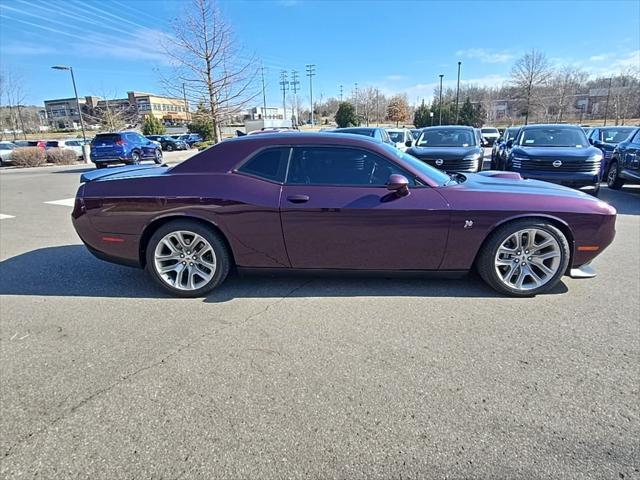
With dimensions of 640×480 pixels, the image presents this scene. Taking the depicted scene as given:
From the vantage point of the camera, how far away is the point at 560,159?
7.78 metres

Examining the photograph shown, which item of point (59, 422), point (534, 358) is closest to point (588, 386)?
point (534, 358)

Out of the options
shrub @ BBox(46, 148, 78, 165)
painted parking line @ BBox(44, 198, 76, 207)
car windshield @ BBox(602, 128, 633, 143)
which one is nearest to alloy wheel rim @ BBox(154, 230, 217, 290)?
painted parking line @ BBox(44, 198, 76, 207)

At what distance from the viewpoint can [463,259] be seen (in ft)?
11.4

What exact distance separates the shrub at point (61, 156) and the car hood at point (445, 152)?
2144 cm

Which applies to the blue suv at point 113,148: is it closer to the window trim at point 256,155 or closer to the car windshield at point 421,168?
the window trim at point 256,155

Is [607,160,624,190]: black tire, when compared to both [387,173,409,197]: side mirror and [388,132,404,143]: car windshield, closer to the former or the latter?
[388,132,404,143]: car windshield

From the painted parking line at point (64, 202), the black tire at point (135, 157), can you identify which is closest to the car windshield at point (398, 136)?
the black tire at point (135, 157)

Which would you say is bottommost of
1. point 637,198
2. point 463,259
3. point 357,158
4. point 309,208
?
point 637,198

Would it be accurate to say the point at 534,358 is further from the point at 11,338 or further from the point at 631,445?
the point at 11,338

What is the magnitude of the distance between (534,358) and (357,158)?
214 cm

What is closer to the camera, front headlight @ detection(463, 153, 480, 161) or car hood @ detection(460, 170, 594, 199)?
car hood @ detection(460, 170, 594, 199)

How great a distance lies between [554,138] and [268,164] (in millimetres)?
8337

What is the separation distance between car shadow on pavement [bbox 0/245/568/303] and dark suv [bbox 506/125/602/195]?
4.96 m

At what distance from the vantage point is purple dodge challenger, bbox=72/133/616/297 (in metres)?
3.39
